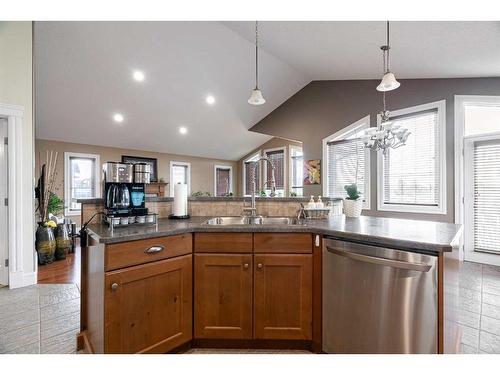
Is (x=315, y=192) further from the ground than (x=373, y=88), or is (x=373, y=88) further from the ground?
(x=373, y=88)

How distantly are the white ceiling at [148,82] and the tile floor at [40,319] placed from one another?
3.33 meters

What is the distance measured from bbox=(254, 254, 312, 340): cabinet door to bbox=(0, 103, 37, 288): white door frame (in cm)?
301

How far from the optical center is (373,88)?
4.67m

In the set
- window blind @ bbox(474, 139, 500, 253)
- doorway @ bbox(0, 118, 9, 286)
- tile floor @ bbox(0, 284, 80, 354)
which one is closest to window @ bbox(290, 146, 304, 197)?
Result: window blind @ bbox(474, 139, 500, 253)

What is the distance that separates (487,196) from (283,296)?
154 inches

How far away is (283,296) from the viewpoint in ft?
5.65

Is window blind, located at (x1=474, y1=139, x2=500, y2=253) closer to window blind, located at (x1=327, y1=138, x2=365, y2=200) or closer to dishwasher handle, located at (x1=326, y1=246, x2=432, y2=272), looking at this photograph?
window blind, located at (x1=327, y1=138, x2=365, y2=200)

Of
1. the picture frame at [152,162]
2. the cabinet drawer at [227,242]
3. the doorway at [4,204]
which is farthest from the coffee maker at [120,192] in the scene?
the picture frame at [152,162]

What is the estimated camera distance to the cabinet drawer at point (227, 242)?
1723 mm

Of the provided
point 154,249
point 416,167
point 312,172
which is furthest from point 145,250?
point 312,172
